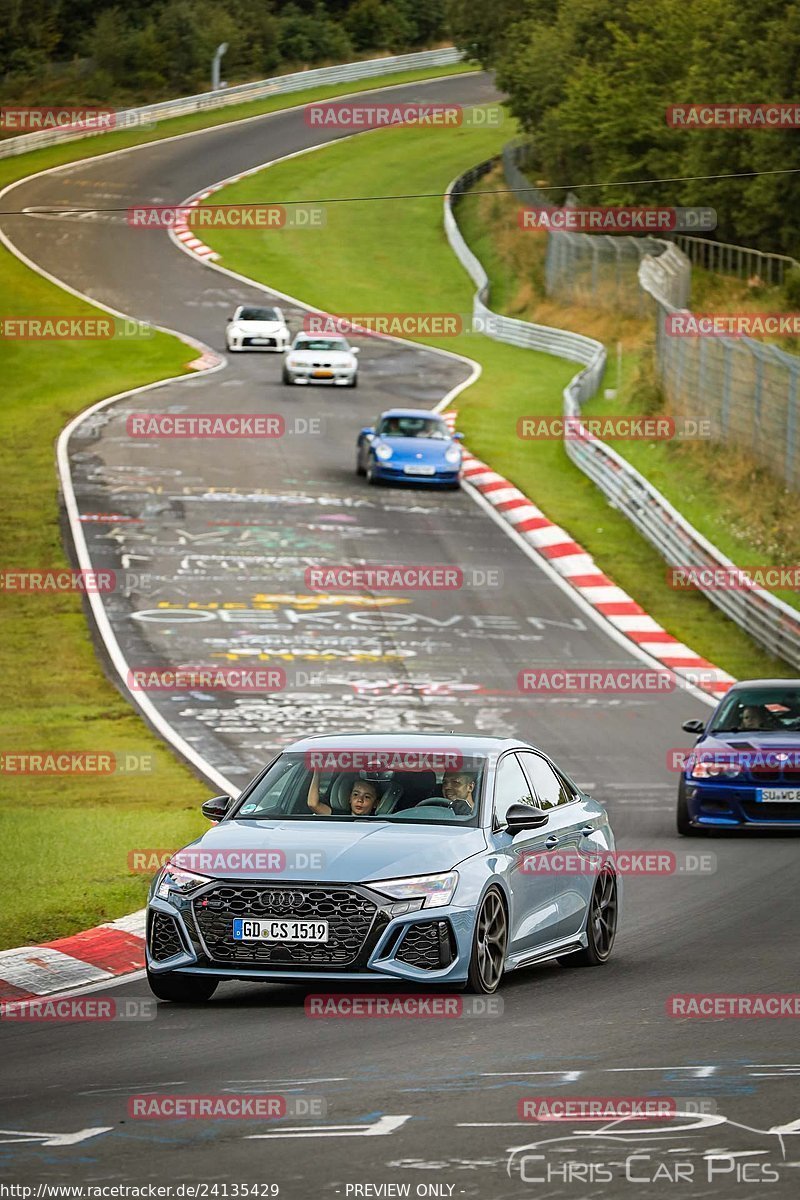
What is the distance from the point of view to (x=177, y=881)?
10773 millimetres

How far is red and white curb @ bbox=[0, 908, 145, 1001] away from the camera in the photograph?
11.5 metres

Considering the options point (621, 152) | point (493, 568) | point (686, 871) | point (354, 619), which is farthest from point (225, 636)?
point (621, 152)

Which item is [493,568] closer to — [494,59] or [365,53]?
[494,59]

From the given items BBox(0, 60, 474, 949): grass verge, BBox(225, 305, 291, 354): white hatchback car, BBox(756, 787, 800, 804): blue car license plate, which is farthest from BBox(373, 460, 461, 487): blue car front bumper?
BBox(756, 787, 800, 804): blue car license plate

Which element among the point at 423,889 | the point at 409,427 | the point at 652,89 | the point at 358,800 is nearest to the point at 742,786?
the point at 358,800

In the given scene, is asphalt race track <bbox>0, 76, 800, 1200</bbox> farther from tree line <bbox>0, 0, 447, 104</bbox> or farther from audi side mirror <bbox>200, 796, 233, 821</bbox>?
tree line <bbox>0, 0, 447, 104</bbox>

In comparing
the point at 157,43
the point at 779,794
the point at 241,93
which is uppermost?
the point at 157,43

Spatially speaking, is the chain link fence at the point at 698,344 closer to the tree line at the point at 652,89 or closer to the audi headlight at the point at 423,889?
the tree line at the point at 652,89

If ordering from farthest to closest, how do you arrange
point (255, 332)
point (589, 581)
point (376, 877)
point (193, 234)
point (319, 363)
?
point (193, 234)
point (255, 332)
point (319, 363)
point (589, 581)
point (376, 877)

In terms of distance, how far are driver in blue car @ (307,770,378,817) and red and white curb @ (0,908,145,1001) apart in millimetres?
1504

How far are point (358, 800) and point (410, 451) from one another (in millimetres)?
29180

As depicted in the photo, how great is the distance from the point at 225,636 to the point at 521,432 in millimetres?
18385

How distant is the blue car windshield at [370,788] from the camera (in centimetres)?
1150

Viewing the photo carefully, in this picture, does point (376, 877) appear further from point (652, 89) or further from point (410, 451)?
point (652, 89)
